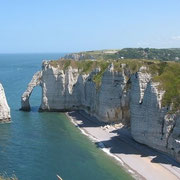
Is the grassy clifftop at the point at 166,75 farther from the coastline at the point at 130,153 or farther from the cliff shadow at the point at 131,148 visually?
the coastline at the point at 130,153

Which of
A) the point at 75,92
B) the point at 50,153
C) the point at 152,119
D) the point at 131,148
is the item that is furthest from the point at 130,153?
the point at 75,92

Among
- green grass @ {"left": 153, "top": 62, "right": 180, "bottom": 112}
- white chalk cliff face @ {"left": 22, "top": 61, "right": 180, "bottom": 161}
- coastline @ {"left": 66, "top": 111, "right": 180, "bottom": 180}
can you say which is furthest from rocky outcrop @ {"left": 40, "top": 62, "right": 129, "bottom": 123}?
green grass @ {"left": 153, "top": 62, "right": 180, "bottom": 112}

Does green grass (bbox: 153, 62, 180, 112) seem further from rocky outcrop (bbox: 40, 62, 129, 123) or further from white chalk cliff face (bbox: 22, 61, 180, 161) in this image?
rocky outcrop (bbox: 40, 62, 129, 123)

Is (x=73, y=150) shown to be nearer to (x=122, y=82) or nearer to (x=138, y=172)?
(x=138, y=172)

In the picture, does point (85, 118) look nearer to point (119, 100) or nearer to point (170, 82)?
point (119, 100)

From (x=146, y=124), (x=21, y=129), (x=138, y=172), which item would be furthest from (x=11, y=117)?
(x=138, y=172)

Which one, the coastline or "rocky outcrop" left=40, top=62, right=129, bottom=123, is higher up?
"rocky outcrop" left=40, top=62, right=129, bottom=123
